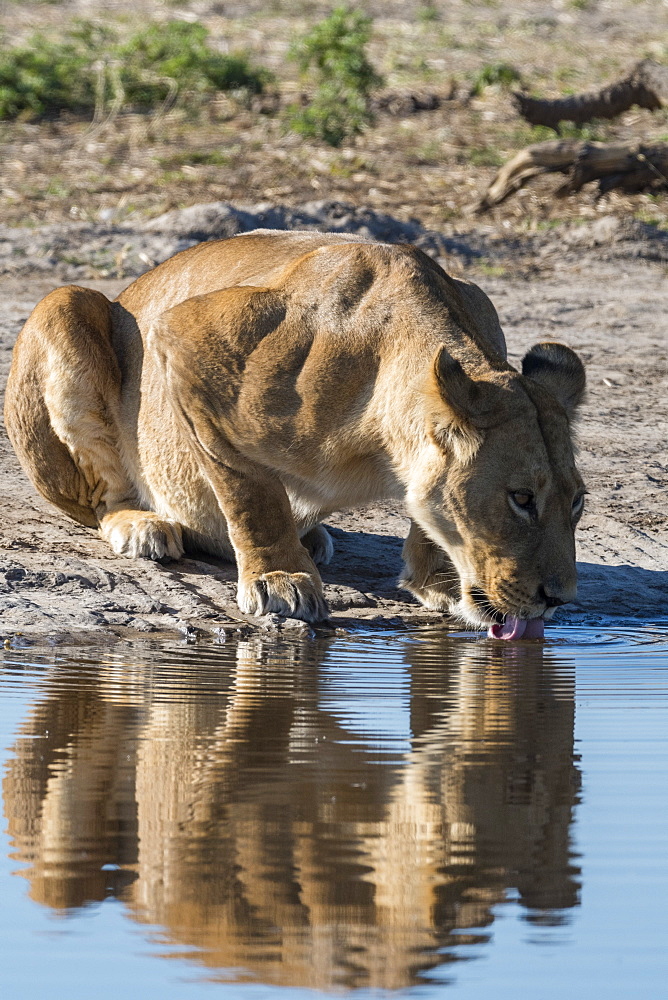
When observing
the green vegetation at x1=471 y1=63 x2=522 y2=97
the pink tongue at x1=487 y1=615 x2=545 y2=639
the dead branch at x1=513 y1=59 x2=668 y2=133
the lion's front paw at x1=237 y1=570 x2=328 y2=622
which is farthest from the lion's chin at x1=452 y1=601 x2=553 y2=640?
the green vegetation at x1=471 y1=63 x2=522 y2=97

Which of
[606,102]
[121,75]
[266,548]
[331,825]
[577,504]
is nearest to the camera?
[331,825]

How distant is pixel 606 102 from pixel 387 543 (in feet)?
26.0

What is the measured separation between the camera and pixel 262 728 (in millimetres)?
4059

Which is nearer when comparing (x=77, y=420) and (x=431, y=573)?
(x=431, y=573)

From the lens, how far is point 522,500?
15.7 ft

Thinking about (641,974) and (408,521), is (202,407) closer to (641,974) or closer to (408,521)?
(408,521)

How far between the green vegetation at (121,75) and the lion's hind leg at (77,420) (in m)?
9.15

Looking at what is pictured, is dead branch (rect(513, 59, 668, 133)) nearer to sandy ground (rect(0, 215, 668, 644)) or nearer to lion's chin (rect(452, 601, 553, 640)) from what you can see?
sandy ground (rect(0, 215, 668, 644))

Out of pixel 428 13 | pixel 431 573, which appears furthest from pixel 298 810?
pixel 428 13

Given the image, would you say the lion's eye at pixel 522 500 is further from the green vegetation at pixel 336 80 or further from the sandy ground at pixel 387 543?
the green vegetation at pixel 336 80

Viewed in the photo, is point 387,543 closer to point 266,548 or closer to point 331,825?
point 266,548

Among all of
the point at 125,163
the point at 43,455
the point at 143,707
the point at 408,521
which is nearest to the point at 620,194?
the point at 125,163

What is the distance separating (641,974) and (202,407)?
10.5 feet

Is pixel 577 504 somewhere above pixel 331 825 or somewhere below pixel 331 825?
above
